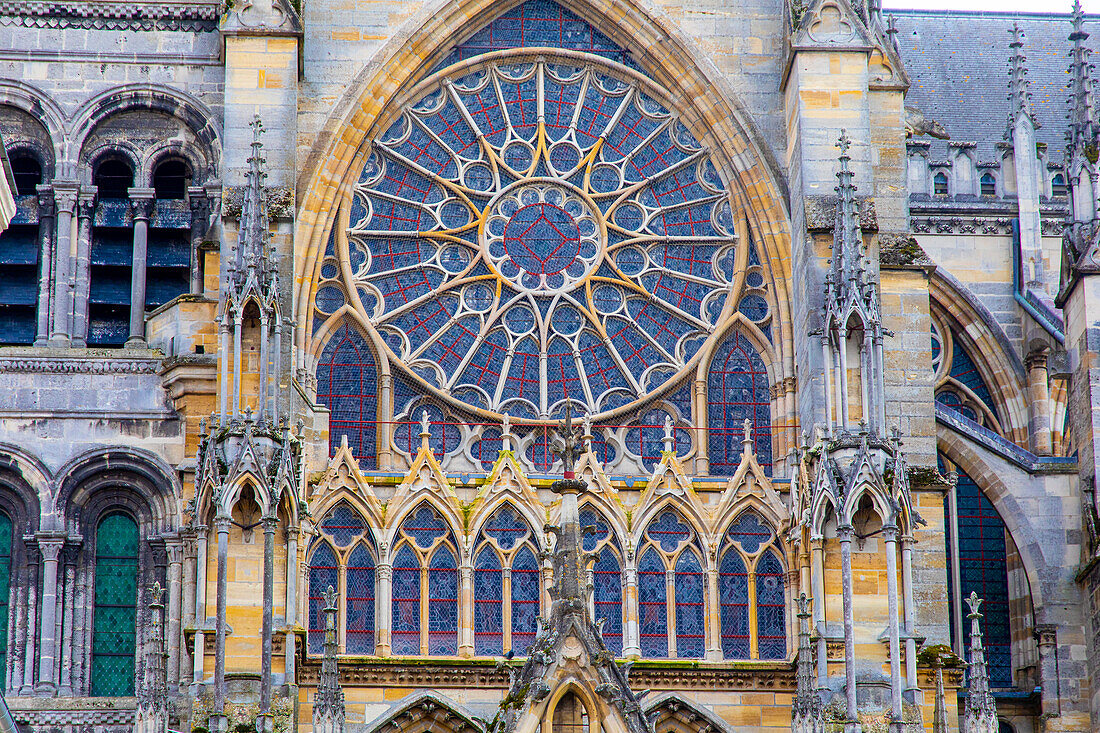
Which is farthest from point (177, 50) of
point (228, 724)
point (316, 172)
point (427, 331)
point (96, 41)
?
point (228, 724)

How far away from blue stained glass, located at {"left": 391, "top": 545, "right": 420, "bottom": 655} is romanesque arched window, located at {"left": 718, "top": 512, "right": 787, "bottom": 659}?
3542 millimetres

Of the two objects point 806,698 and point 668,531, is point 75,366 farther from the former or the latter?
point 806,698

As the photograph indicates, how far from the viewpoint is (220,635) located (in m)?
22.2

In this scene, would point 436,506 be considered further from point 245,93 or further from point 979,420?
point 979,420

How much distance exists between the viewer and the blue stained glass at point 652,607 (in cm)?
2422

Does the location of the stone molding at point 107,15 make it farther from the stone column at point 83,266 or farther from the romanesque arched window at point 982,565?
the romanesque arched window at point 982,565

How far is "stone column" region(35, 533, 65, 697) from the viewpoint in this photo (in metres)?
24.3

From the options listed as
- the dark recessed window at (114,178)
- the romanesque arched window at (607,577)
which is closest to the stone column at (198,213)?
the dark recessed window at (114,178)

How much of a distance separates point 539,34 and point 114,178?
19.4 feet

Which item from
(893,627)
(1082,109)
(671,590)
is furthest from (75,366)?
(1082,109)

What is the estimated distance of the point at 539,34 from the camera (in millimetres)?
27188

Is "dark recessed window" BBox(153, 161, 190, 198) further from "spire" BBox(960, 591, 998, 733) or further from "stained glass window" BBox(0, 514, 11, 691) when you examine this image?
"spire" BBox(960, 591, 998, 733)

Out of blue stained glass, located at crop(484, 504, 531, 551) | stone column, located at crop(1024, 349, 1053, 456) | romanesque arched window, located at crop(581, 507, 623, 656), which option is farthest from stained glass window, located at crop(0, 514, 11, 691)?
stone column, located at crop(1024, 349, 1053, 456)

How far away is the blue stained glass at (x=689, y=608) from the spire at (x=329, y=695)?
4.25m
